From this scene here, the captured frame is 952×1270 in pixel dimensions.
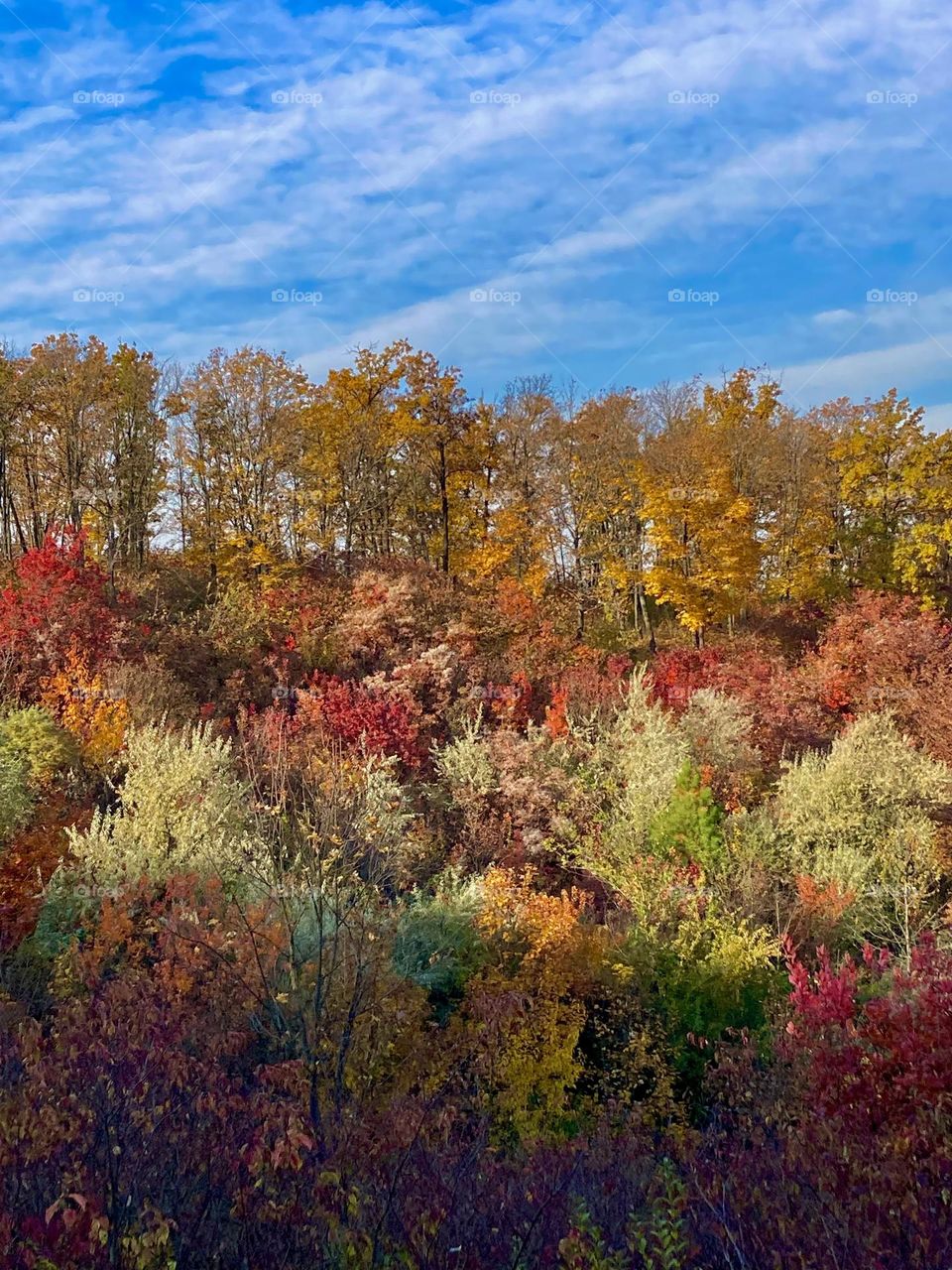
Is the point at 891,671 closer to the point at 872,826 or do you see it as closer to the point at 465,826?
the point at 872,826

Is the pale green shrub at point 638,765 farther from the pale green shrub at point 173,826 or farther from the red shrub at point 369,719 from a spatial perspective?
the pale green shrub at point 173,826

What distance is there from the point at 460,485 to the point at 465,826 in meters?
14.9

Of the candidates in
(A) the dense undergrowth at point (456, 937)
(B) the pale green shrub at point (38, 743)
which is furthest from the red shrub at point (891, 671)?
(B) the pale green shrub at point (38, 743)

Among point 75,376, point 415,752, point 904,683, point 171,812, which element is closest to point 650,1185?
point 171,812

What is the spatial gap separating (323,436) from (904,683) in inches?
735

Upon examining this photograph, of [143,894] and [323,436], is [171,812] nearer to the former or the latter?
[143,894]

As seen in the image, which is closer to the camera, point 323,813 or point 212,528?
point 323,813

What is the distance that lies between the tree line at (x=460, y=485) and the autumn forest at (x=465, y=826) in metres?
0.16

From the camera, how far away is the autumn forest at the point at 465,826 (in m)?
4.73

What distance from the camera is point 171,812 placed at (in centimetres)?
1247

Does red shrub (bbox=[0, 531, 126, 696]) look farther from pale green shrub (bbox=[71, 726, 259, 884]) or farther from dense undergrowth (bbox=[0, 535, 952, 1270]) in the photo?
pale green shrub (bbox=[71, 726, 259, 884])

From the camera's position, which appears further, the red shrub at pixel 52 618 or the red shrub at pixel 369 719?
the red shrub at pixel 369 719

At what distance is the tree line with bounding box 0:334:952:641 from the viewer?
84.4 feet

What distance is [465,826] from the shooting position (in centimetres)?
1617
